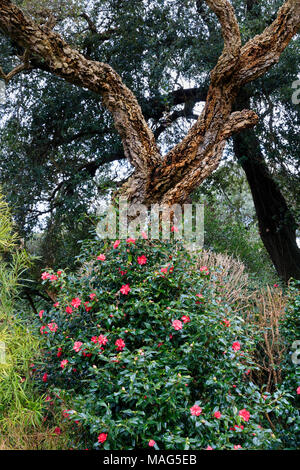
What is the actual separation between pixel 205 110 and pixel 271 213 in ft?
9.73

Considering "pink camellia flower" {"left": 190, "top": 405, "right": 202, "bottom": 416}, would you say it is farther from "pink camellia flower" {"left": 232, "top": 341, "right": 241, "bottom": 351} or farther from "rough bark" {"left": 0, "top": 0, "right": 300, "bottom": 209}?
"rough bark" {"left": 0, "top": 0, "right": 300, "bottom": 209}

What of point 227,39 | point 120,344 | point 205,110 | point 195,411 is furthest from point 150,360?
point 227,39

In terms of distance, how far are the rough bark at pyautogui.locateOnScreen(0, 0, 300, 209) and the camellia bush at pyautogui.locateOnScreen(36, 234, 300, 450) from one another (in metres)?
1.45

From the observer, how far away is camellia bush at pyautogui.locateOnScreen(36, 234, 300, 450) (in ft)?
7.84

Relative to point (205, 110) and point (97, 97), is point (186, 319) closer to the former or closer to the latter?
point (205, 110)

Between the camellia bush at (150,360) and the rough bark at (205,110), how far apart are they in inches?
57.2

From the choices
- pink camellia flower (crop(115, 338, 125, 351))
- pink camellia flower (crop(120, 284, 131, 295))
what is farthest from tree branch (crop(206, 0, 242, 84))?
pink camellia flower (crop(115, 338, 125, 351))

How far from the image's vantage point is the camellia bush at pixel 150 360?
7.84 feet

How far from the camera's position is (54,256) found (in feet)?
20.9

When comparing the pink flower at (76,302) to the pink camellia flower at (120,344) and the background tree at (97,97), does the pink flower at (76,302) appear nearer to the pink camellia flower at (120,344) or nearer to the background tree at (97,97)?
the pink camellia flower at (120,344)

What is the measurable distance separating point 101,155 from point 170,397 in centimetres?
459

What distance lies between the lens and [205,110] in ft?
15.6

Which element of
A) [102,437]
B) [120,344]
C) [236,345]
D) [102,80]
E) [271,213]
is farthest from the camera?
[271,213]
